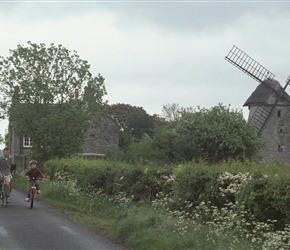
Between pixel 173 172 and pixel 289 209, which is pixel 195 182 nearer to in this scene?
pixel 173 172

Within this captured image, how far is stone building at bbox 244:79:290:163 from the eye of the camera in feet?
226

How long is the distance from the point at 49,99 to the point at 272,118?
25.5 meters

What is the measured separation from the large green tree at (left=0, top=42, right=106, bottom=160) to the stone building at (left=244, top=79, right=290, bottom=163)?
19.2 metres

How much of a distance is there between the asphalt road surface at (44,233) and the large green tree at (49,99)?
33.1 meters

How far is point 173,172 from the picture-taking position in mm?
20672

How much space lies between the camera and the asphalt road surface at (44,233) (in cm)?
1376

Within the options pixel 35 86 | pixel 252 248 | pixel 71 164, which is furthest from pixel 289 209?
pixel 35 86

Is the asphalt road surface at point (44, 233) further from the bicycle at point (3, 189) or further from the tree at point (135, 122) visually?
the tree at point (135, 122)

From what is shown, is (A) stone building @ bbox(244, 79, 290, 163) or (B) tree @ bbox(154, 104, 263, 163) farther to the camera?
(A) stone building @ bbox(244, 79, 290, 163)

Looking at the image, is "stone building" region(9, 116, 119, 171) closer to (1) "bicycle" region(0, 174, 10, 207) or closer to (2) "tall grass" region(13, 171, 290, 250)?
(1) "bicycle" region(0, 174, 10, 207)

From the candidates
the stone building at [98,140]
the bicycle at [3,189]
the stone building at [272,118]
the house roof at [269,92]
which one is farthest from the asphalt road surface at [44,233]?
the stone building at [98,140]

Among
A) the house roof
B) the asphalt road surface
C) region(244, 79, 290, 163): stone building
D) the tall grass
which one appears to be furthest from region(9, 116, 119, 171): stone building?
the asphalt road surface

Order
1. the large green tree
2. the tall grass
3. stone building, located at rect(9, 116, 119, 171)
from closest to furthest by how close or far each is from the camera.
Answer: the tall grass, the large green tree, stone building, located at rect(9, 116, 119, 171)

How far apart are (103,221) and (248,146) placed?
132 ft
